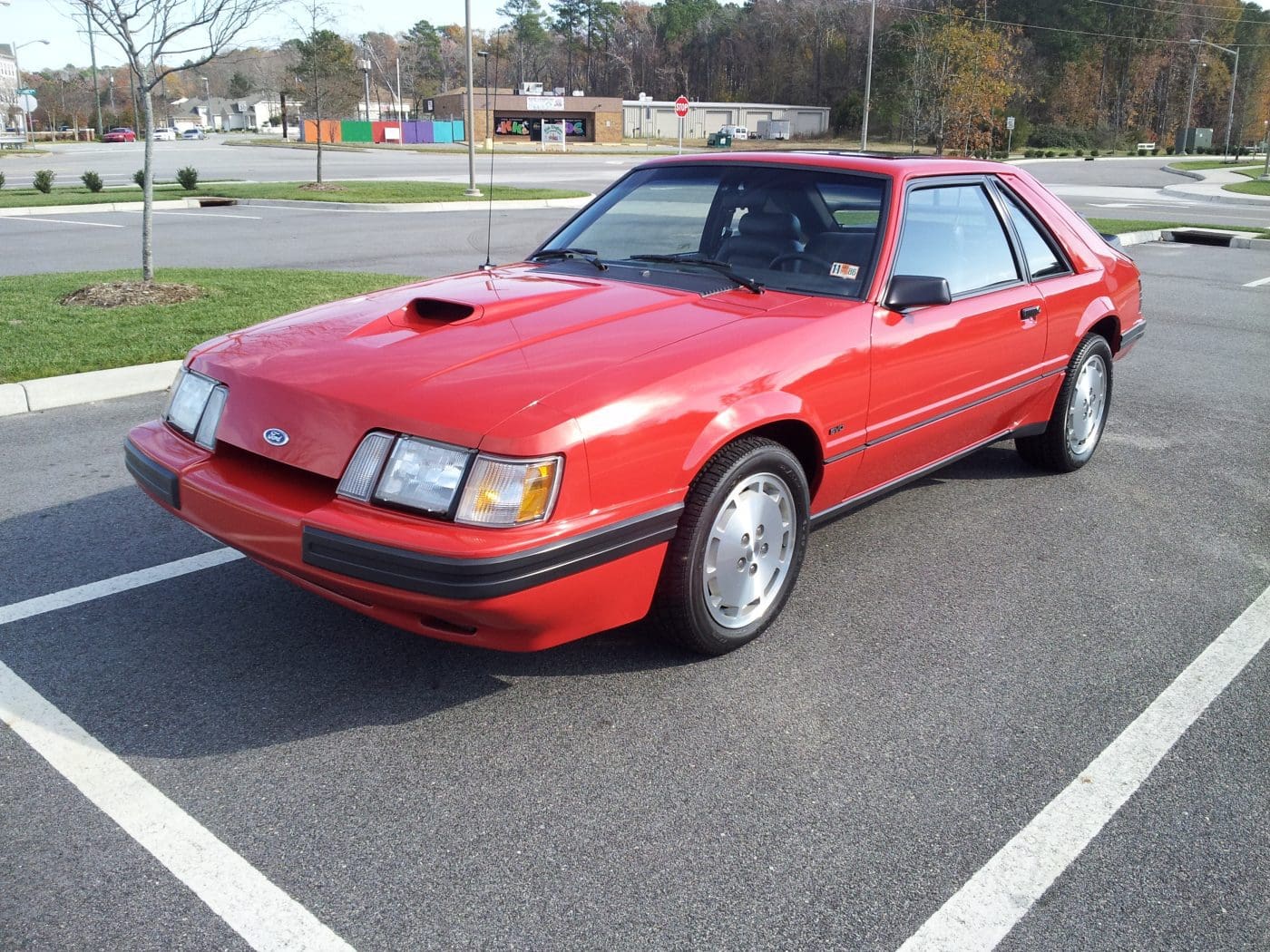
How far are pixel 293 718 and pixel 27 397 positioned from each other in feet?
13.7

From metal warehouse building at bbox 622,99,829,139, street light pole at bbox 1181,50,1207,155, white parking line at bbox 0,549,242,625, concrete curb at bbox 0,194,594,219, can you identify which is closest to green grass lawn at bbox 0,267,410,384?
white parking line at bbox 0,549,242,625

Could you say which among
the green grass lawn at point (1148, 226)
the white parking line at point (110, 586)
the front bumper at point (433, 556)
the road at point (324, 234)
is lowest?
the white parking line at point (110, 586)

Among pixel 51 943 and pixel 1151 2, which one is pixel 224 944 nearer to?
pixel 51 943

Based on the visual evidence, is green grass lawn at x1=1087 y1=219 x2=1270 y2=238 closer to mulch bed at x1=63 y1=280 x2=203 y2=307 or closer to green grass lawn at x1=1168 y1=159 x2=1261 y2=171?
mulch bed at x1=63 y1=280 x2=203 y2=307

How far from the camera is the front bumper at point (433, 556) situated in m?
2.67

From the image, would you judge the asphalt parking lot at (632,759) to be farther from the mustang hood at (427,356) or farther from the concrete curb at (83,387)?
the concrete curb at (83,387)

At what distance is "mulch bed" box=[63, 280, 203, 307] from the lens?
8859 millimetres

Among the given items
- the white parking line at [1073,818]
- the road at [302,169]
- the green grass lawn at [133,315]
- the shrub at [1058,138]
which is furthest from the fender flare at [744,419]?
the shrub at [1058,138]

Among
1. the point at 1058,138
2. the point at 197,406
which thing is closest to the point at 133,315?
the point at 197,406

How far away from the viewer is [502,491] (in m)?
2.70

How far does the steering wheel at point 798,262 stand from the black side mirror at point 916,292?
0.27 m

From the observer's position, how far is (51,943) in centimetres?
214

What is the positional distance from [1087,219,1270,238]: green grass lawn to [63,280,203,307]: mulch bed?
46.7 feet

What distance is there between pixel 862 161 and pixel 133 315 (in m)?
6.39
